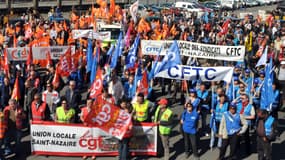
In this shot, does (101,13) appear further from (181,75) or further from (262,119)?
(262,119)

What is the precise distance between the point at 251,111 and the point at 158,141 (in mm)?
2334

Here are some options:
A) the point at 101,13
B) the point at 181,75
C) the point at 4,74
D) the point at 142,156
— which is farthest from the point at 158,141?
the point at 101,13

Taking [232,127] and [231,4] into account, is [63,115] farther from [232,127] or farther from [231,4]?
[231,4]

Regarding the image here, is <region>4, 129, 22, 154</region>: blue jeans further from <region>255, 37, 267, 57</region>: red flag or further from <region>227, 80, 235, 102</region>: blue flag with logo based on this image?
<region>255, 37, 267, 57</region>: red flag

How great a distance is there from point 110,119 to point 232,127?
8.87 feet

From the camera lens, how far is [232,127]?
11414 millimetres

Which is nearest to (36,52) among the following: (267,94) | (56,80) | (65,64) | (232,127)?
(65,64)

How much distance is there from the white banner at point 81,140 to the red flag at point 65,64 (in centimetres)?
360

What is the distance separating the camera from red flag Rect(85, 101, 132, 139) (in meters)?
11.2

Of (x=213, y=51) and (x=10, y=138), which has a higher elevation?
(x=213, y=51)

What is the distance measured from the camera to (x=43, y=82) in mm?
16328

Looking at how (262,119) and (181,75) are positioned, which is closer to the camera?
(262,119)

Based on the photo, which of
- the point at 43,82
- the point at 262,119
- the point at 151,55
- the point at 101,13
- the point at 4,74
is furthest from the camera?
the point at 101,13

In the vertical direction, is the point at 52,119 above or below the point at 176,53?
below
